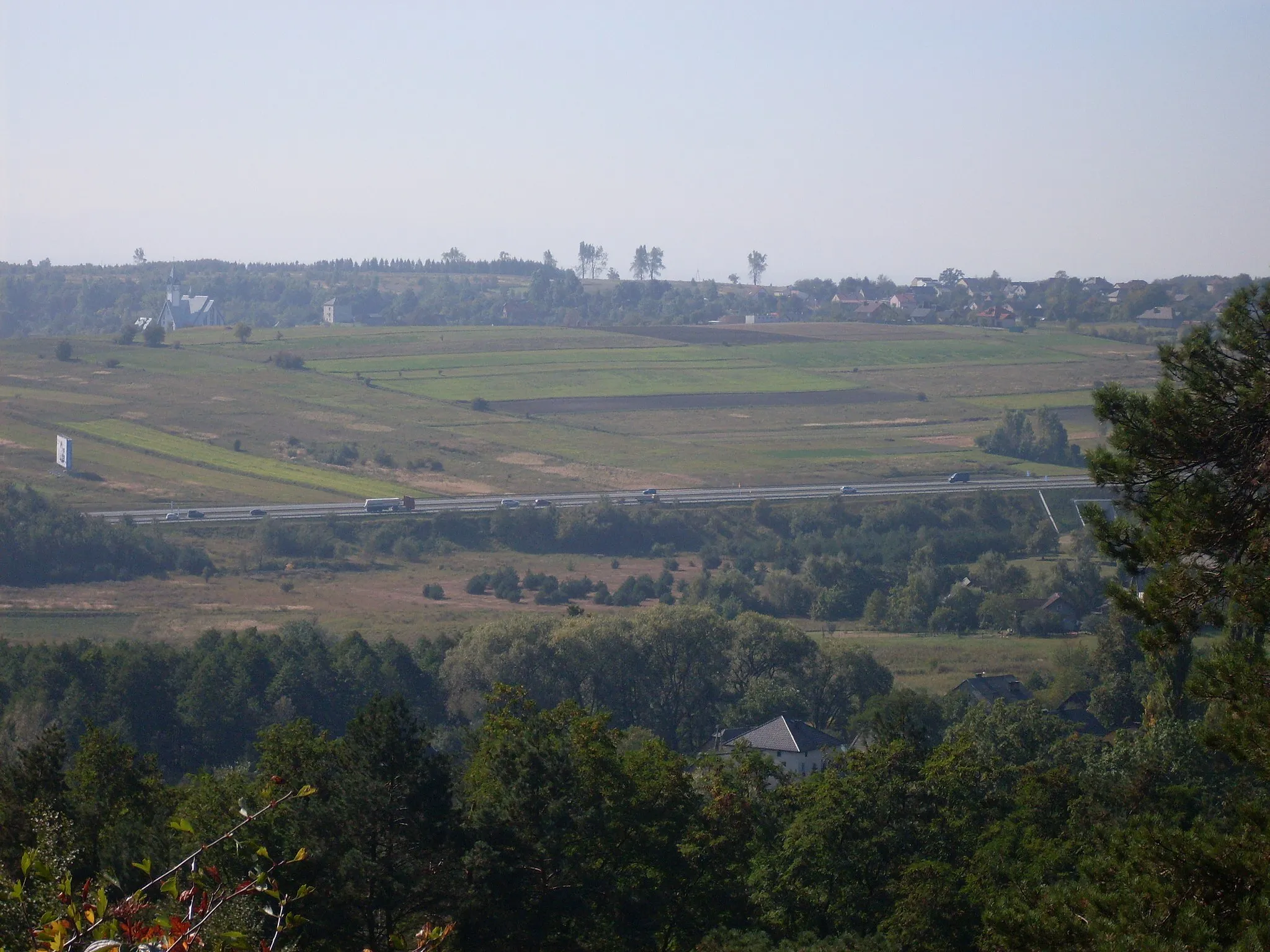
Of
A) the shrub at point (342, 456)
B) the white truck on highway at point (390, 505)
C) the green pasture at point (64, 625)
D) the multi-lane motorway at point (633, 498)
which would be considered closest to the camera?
A: the green pasture at point (64, 625)

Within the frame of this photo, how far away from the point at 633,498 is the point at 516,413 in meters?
19.7

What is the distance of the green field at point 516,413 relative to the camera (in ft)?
249

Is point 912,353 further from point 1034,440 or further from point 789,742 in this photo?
point 789,742

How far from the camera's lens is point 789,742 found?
3725 cm

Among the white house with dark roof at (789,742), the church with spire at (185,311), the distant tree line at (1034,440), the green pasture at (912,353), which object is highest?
the church with spire at (185,311)

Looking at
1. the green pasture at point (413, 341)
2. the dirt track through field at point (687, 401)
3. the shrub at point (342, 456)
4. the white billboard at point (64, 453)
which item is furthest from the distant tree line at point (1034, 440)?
the white billboard at point (64, 453)

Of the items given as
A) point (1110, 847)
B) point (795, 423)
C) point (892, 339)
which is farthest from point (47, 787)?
point (892, 339)

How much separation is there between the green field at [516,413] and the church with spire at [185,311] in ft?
123

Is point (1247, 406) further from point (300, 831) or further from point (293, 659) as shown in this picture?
point (293, 659)

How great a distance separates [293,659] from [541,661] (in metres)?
7.76

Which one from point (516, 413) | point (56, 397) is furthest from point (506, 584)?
point (56, 397)

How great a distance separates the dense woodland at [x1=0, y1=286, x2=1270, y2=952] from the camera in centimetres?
1085

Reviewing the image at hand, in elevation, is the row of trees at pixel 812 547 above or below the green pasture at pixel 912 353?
below

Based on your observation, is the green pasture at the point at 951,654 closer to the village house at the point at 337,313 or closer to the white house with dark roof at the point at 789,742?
the white house with dark roof at the point at 789,742
